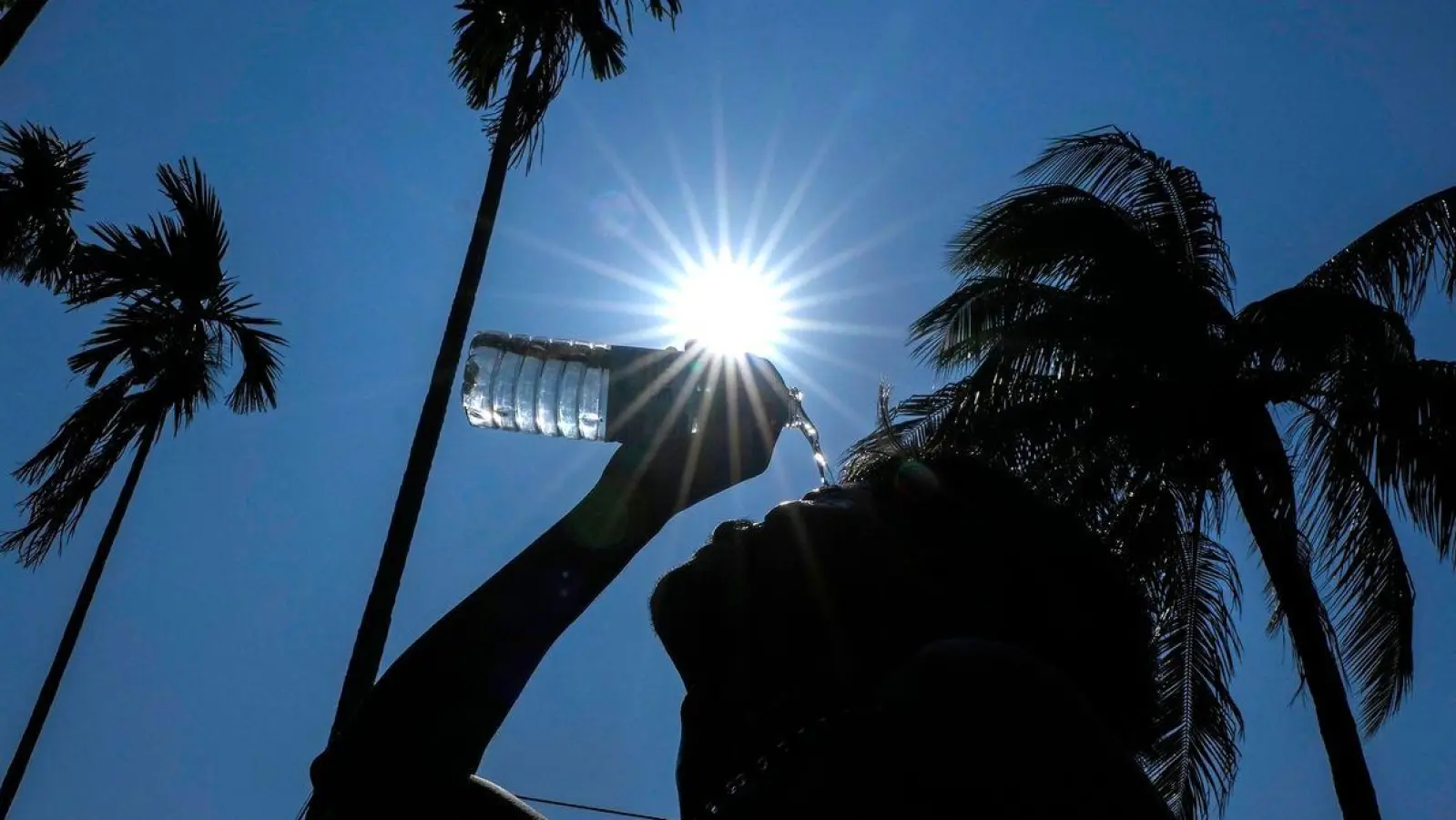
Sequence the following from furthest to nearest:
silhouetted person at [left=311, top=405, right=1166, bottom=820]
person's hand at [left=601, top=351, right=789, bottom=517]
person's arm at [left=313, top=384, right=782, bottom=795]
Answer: person's hand at [left=601, top=351, right=789, bottom=517] < person's arm at [left=313, top=384, right=782, bottom=795] < silhouetted person at [left=311, top=405, right=1166, bottom=820]

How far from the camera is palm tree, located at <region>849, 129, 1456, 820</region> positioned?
797 cm

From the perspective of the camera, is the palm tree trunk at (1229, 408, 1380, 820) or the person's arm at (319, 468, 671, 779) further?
the palm tree trunk at (1229, 408, 1380, 820)

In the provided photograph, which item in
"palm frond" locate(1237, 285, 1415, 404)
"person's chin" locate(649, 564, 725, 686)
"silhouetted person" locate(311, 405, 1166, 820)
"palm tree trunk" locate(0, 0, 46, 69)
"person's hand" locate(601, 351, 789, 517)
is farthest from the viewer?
"palm frond" locate(1237, 285, 1415, 404)

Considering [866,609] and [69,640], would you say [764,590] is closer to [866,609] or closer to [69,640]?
[866,609]

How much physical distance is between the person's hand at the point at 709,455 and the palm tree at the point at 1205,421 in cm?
626

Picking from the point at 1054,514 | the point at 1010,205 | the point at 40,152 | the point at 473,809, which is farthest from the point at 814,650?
the point at 40,152

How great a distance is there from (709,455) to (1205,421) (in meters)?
7.89

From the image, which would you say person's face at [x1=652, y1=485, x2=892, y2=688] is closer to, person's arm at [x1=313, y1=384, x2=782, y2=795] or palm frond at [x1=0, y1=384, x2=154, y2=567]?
person's arm at [x1=313, y1=384, x2=782, y2=795]

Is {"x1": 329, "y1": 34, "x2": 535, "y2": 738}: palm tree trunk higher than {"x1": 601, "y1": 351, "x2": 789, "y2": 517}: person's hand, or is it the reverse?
{"x1": 329, "y1": 34, "x2": 535, "y2": 738}: palm tree trunk

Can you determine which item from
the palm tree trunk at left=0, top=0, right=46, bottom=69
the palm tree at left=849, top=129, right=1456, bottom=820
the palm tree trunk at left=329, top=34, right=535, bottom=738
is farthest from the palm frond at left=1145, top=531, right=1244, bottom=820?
the palm tree trunk at left=0, top=0, right=46, bottom=69

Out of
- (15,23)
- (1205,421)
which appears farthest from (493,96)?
(1205,421)

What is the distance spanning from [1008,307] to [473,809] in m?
8.62

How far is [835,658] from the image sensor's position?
1188 millimetres

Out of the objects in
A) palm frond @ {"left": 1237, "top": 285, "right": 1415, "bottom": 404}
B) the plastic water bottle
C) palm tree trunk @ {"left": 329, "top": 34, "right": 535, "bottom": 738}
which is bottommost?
the plastic water bottle
